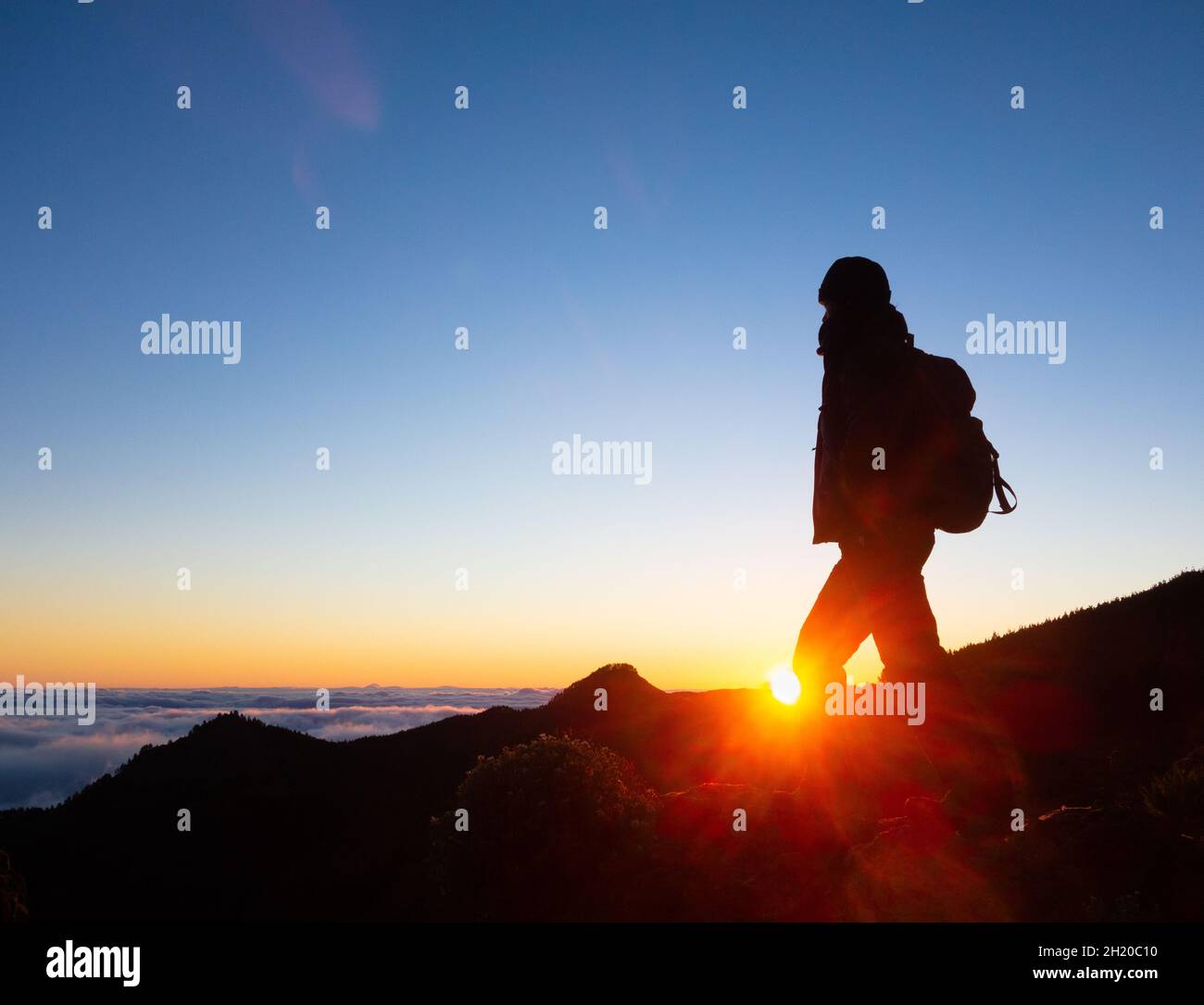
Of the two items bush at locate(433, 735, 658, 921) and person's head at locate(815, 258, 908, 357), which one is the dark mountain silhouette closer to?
bush at locate(433, 735, 658, 921)

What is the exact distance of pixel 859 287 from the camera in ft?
17.7

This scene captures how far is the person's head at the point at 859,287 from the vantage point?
212 inches

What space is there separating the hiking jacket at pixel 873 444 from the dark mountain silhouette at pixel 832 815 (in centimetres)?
135

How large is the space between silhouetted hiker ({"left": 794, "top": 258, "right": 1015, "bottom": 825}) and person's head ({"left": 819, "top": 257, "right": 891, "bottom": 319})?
0.23 meters

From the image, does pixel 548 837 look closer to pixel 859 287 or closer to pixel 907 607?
pixel 907 607

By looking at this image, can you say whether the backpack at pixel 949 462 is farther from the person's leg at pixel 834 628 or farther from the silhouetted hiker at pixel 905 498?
the person's leg at pixel 834 628

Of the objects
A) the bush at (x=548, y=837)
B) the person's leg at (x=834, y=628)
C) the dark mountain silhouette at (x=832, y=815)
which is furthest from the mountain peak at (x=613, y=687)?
the person's leg at (x=834, y=628)

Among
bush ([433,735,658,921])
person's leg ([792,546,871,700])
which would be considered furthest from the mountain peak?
person's leg ([792,546,871,700])

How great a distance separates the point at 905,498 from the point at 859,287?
1507mm

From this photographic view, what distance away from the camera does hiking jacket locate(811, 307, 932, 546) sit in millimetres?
4945

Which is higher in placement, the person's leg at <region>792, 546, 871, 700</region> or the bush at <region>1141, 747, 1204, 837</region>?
the person's leg at <region>792, 546, 871, 700</region>

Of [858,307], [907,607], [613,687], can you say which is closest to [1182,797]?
[907,607]
